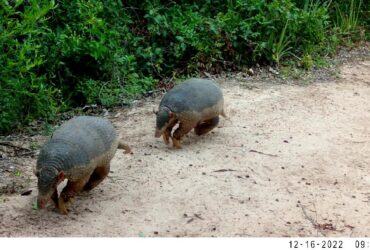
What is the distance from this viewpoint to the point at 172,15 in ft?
26.3

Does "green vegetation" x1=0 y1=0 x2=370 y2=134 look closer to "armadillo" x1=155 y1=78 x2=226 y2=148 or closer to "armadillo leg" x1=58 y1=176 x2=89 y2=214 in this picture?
"armadillo" x1=155 y1=78 x2=226 y2=148

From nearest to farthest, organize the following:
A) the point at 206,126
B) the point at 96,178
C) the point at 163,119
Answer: the point at 96,178
the point at 163,119
the point at 206,126

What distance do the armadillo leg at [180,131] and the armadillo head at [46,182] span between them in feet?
5.24

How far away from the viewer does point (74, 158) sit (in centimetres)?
439

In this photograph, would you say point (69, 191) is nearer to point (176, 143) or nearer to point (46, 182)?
point (46, 182)

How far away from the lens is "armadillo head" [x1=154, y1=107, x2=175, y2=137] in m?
5.61

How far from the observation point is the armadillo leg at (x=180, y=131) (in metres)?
Result: 5.71

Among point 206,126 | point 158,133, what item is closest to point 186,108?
point 158,133

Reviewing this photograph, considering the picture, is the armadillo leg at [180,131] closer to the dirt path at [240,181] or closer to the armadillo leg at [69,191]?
the dirt path at [240,181]

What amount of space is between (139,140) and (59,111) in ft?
3.99

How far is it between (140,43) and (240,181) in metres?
3.27

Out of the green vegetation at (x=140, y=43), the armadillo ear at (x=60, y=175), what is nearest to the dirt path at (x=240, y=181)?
the armadillo ear at (x=60, y=175)

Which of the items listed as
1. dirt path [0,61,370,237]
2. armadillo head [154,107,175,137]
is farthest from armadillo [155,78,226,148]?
dirt path [0,61,370,237]

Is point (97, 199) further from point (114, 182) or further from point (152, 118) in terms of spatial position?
point (152, 118)
